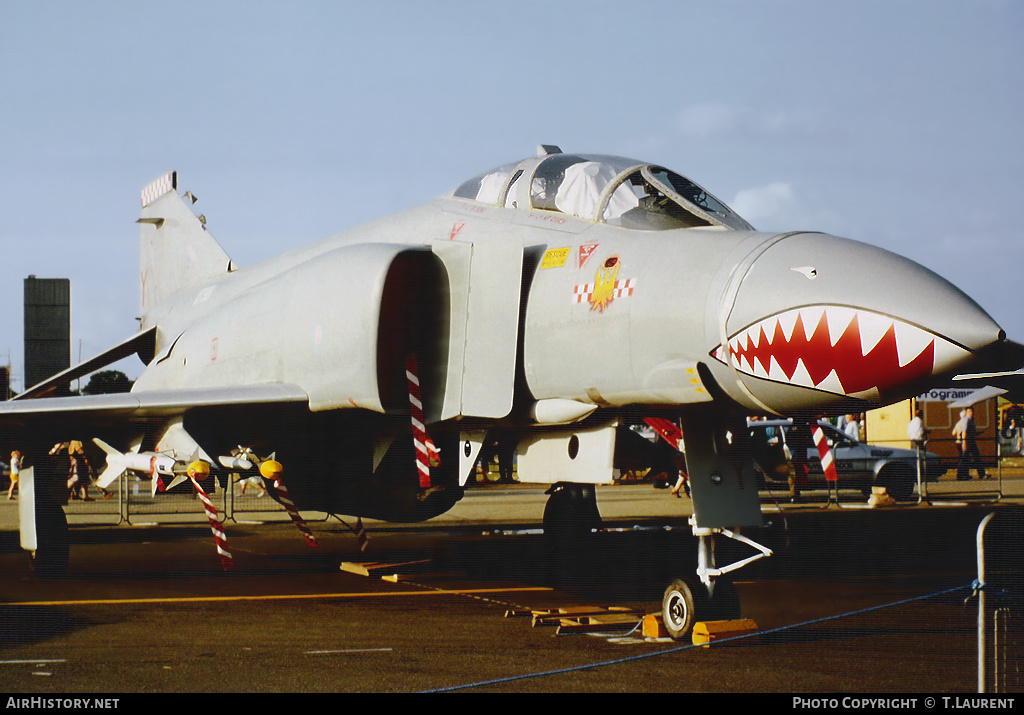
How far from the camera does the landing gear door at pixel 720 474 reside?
5.90 metres

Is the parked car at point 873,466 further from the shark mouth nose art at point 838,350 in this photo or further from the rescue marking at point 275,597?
the shark mouth nose art at point 838,350

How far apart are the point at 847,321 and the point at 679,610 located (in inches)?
86.0

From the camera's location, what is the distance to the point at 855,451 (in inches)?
753

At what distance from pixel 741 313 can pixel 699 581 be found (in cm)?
175

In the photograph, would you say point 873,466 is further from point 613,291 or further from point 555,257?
point 613,291

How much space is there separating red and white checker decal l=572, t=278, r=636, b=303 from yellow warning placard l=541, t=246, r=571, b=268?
0.30m

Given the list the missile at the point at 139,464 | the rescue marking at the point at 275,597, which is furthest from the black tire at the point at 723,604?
the missile at the point at 139,464

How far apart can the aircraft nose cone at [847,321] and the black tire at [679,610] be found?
5.00 ft

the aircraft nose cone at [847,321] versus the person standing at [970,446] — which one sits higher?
the aircraft nose cone at [847,321]

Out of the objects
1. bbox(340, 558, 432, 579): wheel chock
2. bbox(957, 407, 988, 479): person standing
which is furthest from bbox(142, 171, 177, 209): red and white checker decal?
bbox(957, 407, 988, 479): person standing

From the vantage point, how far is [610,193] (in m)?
6.42

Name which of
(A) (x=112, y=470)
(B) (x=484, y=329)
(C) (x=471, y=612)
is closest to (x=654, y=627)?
(C) (x=471, y=612)
